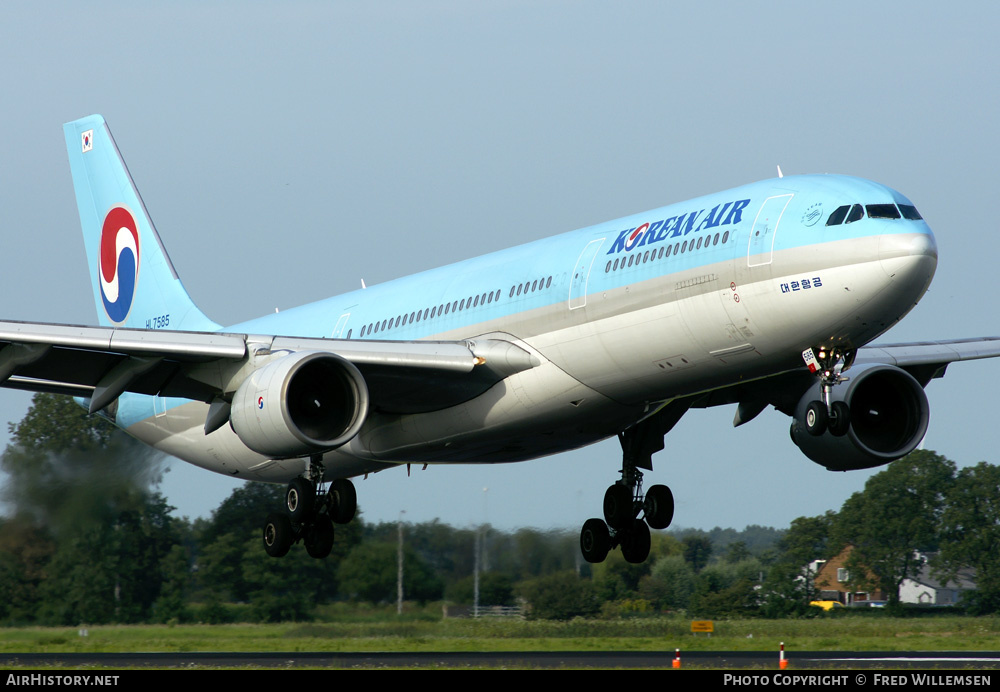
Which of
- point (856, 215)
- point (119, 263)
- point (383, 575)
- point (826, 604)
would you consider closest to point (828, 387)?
point (856, 215)

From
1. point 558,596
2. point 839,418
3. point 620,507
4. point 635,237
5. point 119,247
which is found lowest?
point 558,596

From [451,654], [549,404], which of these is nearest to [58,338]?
[549,404]

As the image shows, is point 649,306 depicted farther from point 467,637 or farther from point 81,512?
point 81,512

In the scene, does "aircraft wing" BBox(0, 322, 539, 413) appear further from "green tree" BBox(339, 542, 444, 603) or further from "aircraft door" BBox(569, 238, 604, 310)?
"green tree" BBox(339, 542, 444, 603)

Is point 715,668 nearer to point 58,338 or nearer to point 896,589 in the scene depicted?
point 58,338

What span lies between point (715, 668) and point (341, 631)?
35.9ft

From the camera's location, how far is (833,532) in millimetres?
53781

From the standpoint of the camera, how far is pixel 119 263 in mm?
35469

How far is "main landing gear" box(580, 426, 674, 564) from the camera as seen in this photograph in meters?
27.2

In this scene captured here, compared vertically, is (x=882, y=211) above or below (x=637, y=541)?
above

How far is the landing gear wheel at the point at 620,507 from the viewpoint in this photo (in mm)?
27672

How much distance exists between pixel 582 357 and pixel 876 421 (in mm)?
7467

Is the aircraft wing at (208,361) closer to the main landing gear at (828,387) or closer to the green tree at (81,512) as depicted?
the main landing gear at (828,387)
